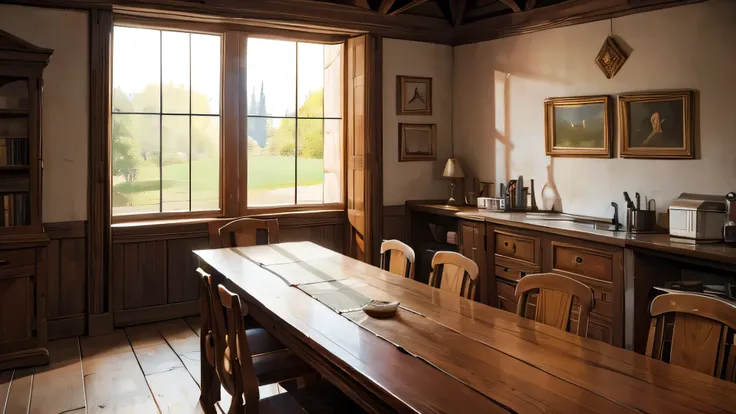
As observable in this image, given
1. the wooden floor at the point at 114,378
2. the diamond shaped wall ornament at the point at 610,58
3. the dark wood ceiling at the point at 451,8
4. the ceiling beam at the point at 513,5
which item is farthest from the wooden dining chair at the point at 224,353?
the ceiling beam at the point at 513,5

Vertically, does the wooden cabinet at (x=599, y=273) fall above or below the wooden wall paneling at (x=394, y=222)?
below

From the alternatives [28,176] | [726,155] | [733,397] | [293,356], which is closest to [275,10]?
[28,176]

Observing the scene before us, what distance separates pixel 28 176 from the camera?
4.14 meters

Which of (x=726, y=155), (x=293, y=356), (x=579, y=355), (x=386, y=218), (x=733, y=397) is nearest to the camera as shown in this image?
(x=733, y=397)

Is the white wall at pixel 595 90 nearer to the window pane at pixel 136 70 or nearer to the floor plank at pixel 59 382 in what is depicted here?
the window pane at pixel 136 70

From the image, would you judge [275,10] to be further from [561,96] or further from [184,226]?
[561,96]

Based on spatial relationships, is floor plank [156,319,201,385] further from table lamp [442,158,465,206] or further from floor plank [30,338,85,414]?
table lamp [442,158,465,206]

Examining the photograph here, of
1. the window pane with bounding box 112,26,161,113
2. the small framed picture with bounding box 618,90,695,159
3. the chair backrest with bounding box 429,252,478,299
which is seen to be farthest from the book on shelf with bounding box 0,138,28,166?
the small framed picture with bounding box 618,90,695,159

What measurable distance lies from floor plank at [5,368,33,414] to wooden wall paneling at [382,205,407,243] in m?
3.14

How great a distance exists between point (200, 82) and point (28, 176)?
162cm

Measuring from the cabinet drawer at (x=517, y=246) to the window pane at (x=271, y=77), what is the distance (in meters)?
2.30

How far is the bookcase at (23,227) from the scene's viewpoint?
152 inches

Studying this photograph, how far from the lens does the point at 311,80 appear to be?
5.65m

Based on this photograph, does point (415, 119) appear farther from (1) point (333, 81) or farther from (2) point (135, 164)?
(2) point (135, 164)
